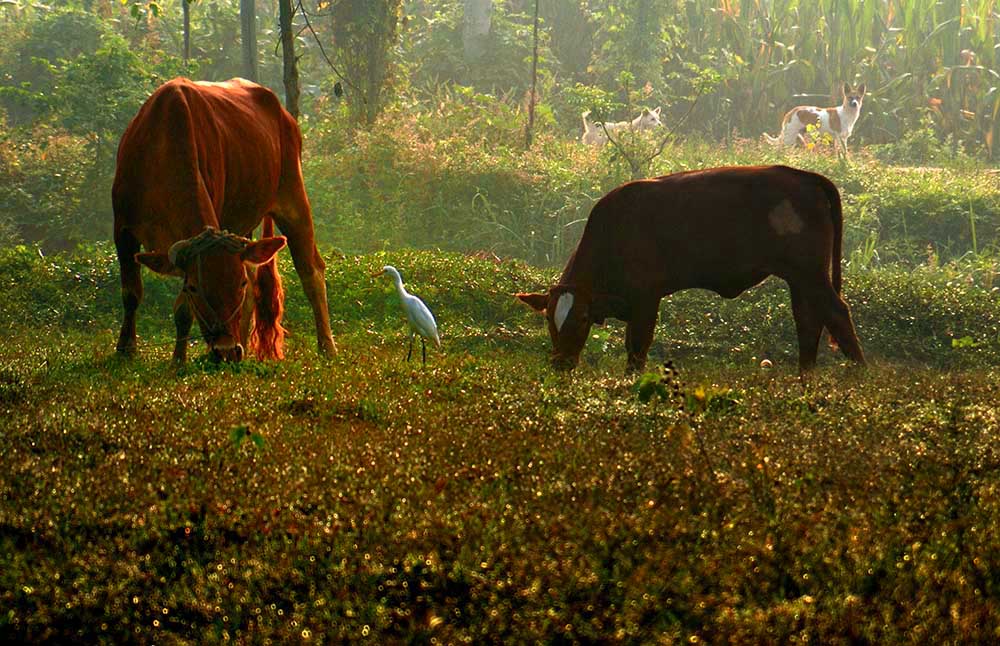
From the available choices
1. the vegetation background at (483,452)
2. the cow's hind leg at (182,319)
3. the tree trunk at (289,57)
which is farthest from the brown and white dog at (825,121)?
the cow's hind leg at (182,319)

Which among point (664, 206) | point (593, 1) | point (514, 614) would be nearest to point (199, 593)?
point (514, 614)

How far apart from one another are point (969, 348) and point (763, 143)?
47.4ft

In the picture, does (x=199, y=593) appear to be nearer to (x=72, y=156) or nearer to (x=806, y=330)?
(x=806, y=330)

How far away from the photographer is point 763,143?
24625mm

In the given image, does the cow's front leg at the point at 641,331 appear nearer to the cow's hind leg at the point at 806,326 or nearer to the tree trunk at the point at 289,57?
the cow's hind leg at the point at 806,326

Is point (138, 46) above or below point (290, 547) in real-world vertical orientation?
above

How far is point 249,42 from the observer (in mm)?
18594

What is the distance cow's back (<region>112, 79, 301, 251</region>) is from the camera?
26.9ft

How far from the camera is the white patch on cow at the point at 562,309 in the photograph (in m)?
9.57

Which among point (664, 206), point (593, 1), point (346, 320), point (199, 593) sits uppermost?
point (593, 1)

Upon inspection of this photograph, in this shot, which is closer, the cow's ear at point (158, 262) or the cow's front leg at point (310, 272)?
the cow's ear at point (158, 262)

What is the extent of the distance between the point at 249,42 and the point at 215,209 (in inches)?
421

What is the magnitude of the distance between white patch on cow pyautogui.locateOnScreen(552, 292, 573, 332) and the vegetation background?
1.72ft

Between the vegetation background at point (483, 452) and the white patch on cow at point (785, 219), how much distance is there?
114 centimetres
